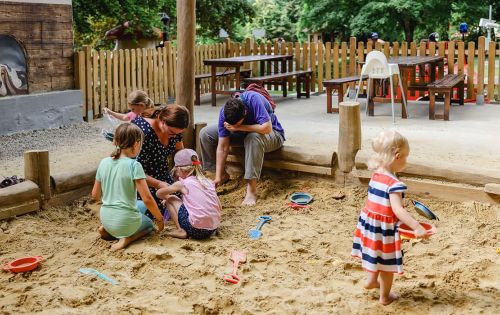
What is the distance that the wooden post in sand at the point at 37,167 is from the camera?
5.17 metres

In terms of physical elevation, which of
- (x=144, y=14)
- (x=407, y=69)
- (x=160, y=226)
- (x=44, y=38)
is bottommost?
(x=160, y=226)

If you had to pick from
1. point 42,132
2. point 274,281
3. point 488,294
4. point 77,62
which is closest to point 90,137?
point 42,132

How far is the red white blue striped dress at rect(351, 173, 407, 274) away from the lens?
3.54 m

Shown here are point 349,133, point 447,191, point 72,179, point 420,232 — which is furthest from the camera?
point 349,133

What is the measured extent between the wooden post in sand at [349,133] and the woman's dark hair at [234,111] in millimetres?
846

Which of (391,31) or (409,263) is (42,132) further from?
(391,31)

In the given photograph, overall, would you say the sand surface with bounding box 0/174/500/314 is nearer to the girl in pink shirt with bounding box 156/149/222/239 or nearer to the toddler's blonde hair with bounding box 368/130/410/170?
the girl in pink shirt with bounding box 156/149/222/239

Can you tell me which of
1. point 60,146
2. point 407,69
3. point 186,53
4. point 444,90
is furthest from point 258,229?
point 407,69

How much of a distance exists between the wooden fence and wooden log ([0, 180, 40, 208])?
5.63m

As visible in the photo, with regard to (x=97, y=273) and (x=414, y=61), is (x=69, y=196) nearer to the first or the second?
(x=97, y=273)

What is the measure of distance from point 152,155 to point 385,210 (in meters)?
2.22

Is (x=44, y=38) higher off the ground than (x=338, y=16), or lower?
lower

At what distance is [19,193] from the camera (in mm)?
5043

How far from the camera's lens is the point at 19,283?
157 inches
